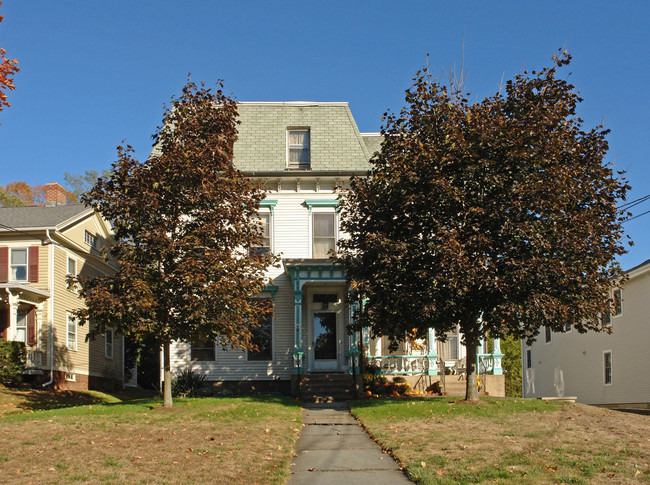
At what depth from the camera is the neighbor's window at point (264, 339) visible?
23.5m

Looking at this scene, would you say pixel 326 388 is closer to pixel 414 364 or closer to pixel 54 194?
pixel 414 364

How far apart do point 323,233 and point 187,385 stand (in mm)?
6850

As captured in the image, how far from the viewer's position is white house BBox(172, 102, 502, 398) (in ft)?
74.6

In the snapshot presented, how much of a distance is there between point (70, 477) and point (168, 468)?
1.29 meters

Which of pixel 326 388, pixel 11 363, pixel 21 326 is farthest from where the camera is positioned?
pixel 21 326

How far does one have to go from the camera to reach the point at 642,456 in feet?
32.7

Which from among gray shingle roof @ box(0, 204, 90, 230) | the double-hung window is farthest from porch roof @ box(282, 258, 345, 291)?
the double-hung window

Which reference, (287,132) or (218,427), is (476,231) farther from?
(287,132)

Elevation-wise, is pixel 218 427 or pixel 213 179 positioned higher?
A: pixel 213 179

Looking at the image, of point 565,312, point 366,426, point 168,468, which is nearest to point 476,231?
point 565,312

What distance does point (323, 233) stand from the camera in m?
24.2

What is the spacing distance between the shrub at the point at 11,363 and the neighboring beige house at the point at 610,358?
757 inches

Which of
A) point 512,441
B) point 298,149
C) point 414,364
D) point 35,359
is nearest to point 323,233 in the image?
point 298,149

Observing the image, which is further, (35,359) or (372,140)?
(372,140)
